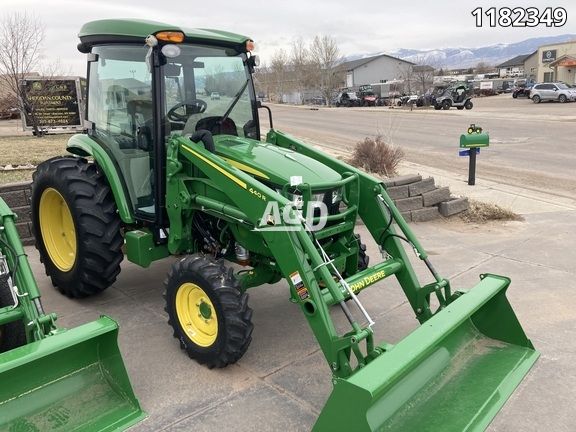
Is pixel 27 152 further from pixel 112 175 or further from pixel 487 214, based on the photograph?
pixel 487 214

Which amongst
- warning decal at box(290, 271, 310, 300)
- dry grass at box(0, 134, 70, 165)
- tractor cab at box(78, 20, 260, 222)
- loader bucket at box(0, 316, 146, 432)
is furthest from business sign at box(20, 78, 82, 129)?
warning decal at box(290, 271, 310, 300)

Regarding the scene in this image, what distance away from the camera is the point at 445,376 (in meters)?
3.14

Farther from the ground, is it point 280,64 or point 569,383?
point 280,64

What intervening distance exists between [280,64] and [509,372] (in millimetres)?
82453

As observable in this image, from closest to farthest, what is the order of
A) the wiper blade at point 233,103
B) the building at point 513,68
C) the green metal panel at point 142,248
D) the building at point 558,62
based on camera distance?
1. the green metal panel at point 142,248
2. the wiper blade at point 233,103
3. the building at point 558,62
4. the building at point 513,68

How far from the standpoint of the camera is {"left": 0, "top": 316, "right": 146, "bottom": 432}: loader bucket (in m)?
2.68

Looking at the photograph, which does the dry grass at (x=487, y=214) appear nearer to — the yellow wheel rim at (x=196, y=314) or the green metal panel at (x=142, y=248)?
the green metal panel at (x=142, y=248)

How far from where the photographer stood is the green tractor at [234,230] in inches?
117

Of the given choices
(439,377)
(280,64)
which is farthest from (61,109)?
(280,64)

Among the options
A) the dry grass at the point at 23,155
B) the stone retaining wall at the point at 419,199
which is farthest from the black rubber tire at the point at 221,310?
the dry grass at the point at 23,155

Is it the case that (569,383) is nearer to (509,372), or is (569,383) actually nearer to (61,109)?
(509,372)

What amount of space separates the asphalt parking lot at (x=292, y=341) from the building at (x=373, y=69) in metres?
83.4

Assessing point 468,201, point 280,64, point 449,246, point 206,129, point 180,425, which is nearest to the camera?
point 180,425

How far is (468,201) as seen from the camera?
307 inches
